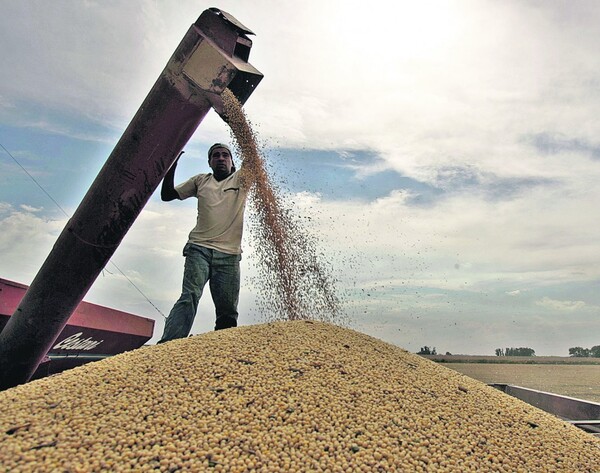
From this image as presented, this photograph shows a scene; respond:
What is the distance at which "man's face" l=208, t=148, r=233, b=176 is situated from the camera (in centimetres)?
365

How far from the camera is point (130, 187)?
2.56m

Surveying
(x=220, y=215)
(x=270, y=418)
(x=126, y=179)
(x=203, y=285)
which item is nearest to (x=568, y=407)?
(x=270, y=418)

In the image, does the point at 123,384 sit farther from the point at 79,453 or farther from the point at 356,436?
the point at 356,436

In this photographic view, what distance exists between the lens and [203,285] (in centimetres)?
334

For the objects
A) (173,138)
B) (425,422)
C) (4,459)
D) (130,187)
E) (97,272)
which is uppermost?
(173,138)

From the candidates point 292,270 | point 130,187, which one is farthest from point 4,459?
point 292,270

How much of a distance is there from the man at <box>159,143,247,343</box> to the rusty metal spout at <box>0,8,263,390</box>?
78cm

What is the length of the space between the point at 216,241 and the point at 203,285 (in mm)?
338

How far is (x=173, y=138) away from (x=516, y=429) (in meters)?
2.26

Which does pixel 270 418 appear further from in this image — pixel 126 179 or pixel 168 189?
pixel 168 189

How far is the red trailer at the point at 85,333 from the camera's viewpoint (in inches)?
126

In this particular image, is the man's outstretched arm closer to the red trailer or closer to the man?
the man

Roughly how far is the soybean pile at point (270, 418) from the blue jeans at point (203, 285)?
1.91 ft

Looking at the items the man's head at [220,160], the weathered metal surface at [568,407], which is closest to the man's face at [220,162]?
the man's head at [220,160]
